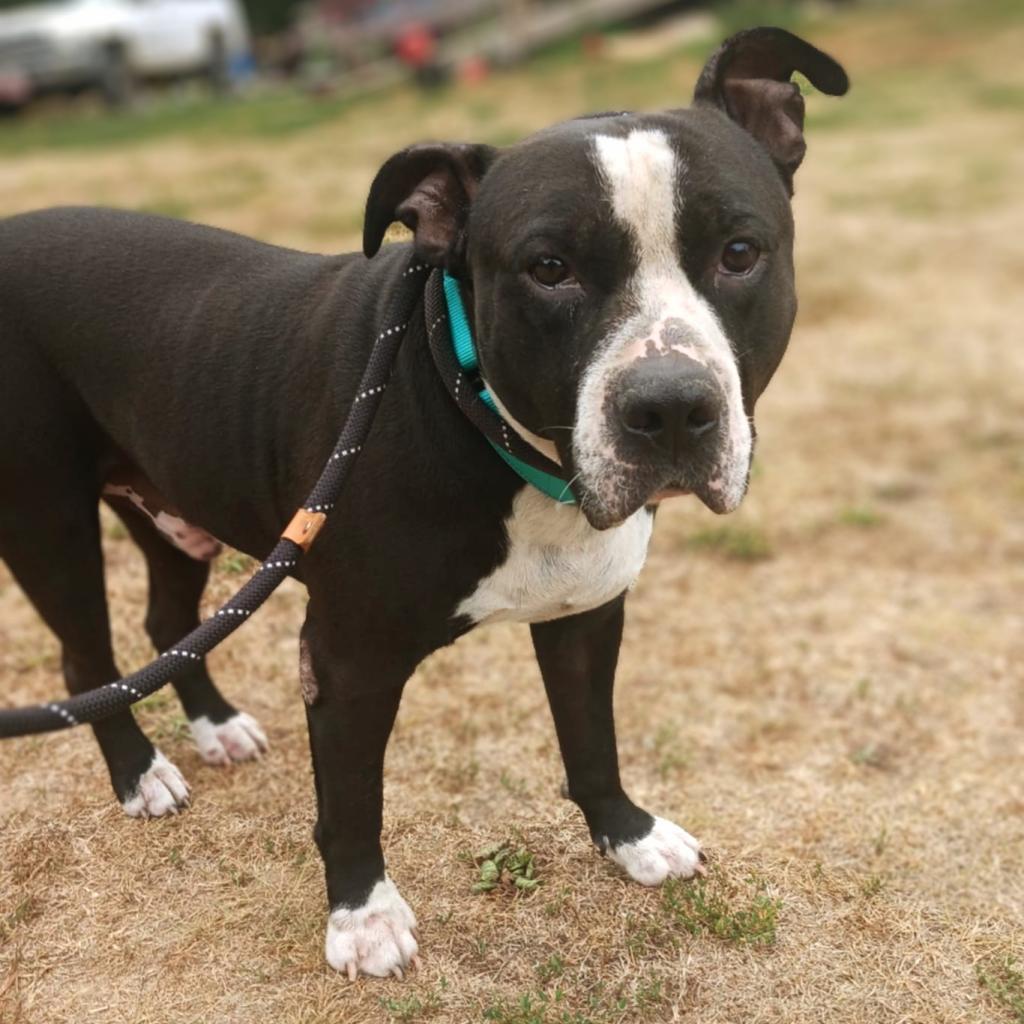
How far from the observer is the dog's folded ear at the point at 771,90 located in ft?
8.25

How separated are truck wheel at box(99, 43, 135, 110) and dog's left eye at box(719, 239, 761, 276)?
54.7 feet

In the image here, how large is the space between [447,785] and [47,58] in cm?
1636

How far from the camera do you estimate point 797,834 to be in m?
3.45

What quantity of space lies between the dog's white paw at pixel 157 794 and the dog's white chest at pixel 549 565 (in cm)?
123

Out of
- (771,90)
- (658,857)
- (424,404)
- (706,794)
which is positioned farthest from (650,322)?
(706,794)

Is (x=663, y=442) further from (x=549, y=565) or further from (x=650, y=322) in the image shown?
(x=549, y=565)

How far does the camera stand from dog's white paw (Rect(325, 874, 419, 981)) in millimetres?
2816

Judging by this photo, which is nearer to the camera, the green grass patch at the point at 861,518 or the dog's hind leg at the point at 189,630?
the dog's hind leg at the point at 189,630

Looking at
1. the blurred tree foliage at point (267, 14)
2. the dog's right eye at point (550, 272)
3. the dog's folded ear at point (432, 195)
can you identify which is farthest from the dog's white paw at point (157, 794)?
the blurred tree foliage at point (267, 14)

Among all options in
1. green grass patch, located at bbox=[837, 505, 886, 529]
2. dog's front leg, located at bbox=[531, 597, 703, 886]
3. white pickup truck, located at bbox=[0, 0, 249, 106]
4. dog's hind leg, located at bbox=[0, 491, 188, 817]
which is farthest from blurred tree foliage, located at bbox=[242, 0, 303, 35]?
dog's front leg, located at bbox=[531, 597, 703, 886]

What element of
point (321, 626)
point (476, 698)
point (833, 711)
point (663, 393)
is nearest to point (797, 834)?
point (833, 711)

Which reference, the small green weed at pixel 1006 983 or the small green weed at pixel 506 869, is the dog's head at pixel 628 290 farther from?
the small green weed at pixel 1006 983

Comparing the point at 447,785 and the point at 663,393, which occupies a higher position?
the point at 663,393

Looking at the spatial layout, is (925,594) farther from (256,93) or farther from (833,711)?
(256,93)
